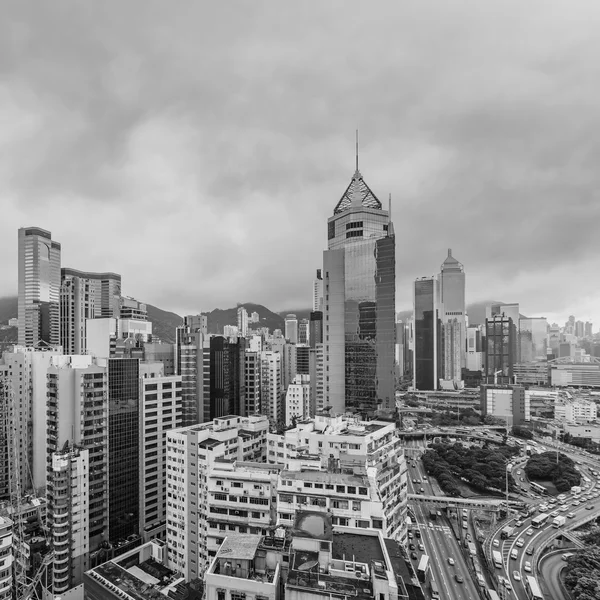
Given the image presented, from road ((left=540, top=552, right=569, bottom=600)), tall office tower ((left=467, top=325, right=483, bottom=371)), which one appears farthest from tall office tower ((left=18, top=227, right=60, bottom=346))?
tall office tower ((left=467, top=325, right=483, bottom=371))

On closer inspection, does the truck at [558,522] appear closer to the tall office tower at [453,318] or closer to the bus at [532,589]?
the bus at [532,589]

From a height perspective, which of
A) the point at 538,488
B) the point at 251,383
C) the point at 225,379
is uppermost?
the point at 225,379

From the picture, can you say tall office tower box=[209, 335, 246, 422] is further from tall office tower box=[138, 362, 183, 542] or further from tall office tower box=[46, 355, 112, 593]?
tall office tower box=[46, 355, 112, 593]

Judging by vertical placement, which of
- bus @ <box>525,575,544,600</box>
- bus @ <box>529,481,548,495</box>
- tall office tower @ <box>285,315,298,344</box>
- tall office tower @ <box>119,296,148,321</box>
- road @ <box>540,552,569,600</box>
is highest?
tall office tower @ <box>119,296,148,321</box>

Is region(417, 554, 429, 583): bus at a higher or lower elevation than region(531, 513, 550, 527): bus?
higher

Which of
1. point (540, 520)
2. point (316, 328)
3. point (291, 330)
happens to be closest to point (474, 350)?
point (291, 330)

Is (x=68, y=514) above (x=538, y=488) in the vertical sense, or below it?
above

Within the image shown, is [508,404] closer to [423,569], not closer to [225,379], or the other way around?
[423,569]

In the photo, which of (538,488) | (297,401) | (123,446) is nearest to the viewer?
(123,446)
